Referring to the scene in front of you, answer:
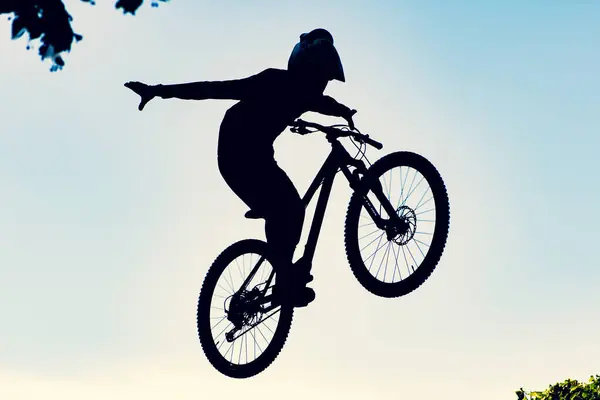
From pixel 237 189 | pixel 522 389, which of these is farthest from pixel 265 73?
pixel 522 389

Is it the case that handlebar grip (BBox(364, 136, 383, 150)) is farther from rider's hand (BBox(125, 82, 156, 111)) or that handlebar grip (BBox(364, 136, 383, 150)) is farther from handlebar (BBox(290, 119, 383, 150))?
rider's hand (BBox(125, 82, 156, 111))

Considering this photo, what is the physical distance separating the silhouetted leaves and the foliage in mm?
28638

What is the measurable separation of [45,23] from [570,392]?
29.8 meters

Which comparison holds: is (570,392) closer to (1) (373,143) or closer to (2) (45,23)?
(1) (373,143)

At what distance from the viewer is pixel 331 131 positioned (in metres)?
9.27

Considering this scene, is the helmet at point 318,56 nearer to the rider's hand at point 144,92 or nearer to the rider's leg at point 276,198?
the rider's leg at point 276,198

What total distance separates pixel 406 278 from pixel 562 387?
25.3 meters

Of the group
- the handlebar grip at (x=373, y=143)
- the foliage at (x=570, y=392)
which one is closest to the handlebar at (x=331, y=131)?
the handlebar grip at (x=373, y=143)

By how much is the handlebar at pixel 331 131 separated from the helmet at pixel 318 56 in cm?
57

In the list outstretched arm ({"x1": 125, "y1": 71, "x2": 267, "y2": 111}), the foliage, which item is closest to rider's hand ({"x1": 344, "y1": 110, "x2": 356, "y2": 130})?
outstretched arm ({"x1": 125, "y1": 71, "x2": 267, "y2": 111})

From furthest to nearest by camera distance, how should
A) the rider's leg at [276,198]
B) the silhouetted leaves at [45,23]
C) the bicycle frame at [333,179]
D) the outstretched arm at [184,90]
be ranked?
1. the bicycle frame at [333,179]
2. the rider's leg at [276,198]
3. the outstretched arm at [184,90]
4. the silhouetted leaves at [45,23]

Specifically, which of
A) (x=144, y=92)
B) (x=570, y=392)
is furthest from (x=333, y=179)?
(x=570, y=392)

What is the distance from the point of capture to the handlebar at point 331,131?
8.98 m

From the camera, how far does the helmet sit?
28.2 ft
